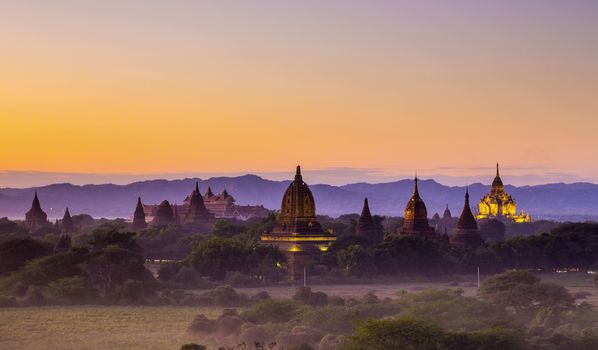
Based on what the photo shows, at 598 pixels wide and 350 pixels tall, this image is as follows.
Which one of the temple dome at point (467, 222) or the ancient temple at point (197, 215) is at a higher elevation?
the ancient temple at point (197, 215)

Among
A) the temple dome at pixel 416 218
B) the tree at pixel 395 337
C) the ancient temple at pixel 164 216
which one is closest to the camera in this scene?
the tree at pixel 395 337

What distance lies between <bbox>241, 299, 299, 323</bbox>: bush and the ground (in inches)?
176

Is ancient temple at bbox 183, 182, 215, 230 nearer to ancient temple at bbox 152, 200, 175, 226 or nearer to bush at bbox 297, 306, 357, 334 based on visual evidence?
ancient temple at bbox 152, 200, 175, 226

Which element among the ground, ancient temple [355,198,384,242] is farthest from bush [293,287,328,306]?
ancient temple [355,198,384,242]

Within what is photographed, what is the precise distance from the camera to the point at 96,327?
6781cm

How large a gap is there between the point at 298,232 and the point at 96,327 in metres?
48.5

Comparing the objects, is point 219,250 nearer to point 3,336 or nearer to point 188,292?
point 188,292

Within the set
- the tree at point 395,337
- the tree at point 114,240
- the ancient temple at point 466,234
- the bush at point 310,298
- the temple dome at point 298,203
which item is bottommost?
the tree at point 395,337

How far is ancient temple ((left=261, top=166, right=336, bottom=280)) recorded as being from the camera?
367 feet

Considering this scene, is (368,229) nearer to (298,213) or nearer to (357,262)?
(298,213)

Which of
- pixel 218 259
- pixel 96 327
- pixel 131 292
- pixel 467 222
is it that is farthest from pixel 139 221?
pixel 96 327

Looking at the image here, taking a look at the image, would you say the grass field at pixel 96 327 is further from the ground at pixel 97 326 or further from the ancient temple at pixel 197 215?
the ancient temple at pixel 197 215

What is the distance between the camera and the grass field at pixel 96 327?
2411 inches

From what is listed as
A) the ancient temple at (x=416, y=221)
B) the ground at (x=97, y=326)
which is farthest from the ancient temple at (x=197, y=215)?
the ground at (x=97, y=326)
